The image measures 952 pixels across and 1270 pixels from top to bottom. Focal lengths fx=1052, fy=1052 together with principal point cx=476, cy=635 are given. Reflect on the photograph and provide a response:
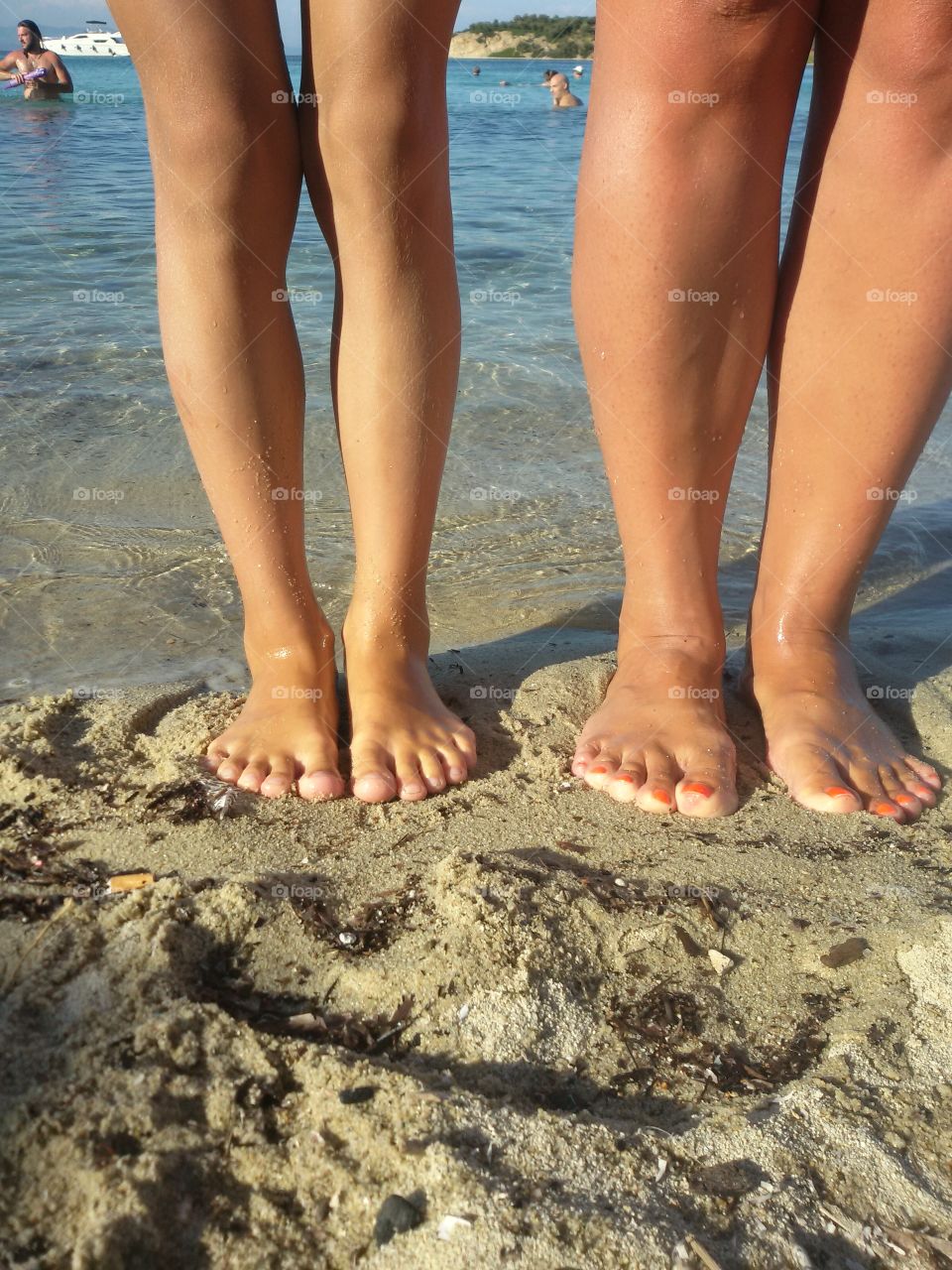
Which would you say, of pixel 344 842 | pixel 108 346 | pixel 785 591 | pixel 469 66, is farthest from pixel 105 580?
pixel 469 66

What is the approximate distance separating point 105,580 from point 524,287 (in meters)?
4.09

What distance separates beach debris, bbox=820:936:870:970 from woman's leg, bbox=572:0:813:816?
13.9 inches

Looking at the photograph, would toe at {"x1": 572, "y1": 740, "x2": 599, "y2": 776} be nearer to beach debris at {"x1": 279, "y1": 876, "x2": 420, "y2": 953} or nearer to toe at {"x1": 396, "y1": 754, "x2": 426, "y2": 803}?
toe at {"x1": 396, "y1": 754, "x2": 426, "y2": 803}

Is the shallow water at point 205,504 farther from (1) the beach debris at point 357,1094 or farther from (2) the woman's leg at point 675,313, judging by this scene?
(1) the beach debris at point 357,1094

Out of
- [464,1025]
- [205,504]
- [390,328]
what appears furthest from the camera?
[205,504]

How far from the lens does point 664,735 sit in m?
1.84

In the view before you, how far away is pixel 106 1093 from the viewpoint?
103 cm

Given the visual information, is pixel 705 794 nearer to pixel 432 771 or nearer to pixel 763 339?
pixel 432 771

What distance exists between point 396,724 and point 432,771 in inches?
4.6

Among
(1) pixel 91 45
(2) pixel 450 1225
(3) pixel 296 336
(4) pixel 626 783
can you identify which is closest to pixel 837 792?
(4) pixel 626 783

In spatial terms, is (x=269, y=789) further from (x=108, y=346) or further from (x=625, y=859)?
(x=108, y=346)

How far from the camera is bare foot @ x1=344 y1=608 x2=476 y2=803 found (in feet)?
5.85

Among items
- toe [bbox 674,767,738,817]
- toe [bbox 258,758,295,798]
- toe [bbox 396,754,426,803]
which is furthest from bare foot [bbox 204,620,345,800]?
toe [bbox 674,767,738,817]

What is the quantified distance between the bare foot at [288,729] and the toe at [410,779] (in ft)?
0.33
